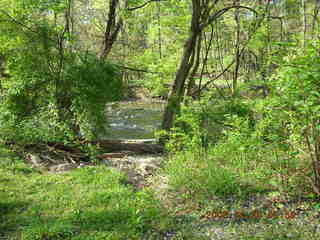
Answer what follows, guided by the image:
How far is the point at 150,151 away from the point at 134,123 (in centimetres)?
851

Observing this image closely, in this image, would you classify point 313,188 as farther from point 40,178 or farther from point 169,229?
point 40,178

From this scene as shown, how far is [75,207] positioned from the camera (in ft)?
15.6

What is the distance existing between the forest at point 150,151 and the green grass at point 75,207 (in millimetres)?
19

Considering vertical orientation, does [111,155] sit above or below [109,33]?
below

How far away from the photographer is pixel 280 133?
4.51 meters

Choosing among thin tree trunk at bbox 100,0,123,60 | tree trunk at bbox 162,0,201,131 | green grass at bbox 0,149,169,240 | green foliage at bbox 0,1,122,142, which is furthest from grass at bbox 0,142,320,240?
thin tree trunk at bbox 100,0,123,60

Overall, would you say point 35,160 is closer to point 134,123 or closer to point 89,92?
point 89,92

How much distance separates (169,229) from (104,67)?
18.0ft

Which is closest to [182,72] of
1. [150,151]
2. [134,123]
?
[150,151]

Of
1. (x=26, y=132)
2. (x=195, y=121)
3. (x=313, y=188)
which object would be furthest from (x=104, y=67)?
(x=313, y=188)

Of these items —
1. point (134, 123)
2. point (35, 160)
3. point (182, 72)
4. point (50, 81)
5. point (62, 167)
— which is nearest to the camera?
point (62, 167)

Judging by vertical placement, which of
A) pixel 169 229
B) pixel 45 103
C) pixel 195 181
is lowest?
pixel 169 229

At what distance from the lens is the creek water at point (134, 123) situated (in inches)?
542

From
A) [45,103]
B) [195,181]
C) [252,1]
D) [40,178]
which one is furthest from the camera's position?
[252,1]
